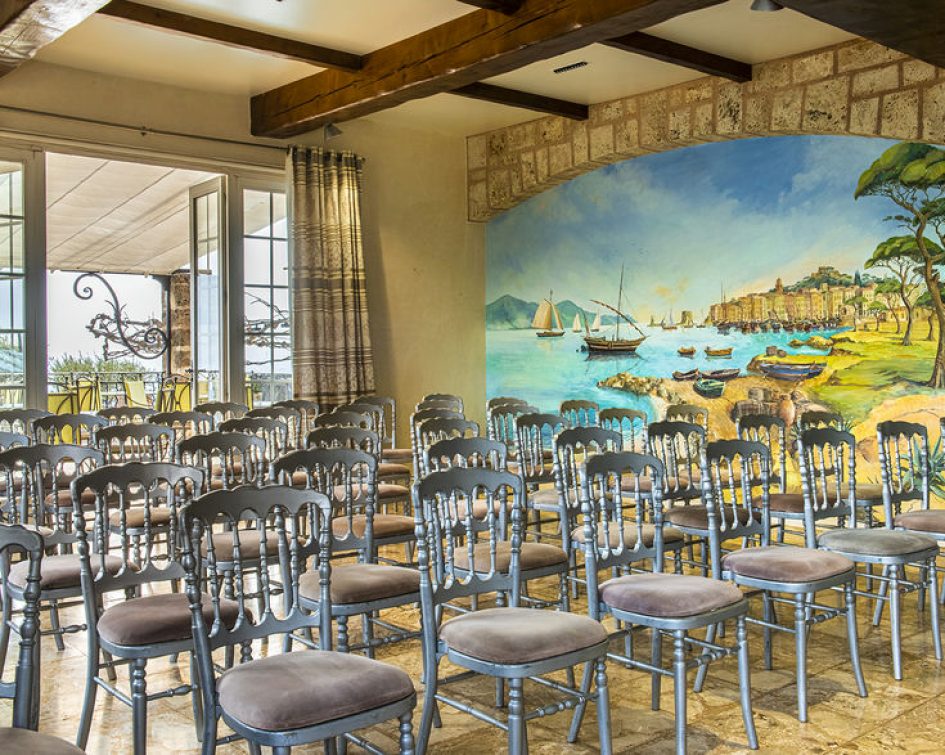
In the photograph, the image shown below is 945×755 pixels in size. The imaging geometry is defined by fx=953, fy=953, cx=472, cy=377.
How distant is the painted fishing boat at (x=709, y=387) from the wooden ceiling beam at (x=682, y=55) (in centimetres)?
226

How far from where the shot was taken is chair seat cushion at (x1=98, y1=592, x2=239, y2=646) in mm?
2861

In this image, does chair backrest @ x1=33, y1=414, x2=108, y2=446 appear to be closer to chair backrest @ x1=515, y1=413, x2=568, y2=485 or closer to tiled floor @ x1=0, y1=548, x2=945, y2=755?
tiled floor @ x1=0, y1=548, x2=945, y2=755

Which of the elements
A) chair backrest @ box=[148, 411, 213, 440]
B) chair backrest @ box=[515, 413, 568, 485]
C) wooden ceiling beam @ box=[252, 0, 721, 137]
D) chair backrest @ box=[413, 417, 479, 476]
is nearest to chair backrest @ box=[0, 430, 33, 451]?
chair backrest @ box=[148, 411, 213, 440]

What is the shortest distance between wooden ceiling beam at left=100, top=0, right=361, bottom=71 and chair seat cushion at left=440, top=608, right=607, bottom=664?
4.28 m

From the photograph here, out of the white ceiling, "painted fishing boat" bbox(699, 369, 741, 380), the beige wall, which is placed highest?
the white ceiling

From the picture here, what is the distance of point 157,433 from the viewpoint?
4801mm

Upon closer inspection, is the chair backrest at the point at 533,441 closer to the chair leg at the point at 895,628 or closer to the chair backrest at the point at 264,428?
the chair backrest at the point at 264,428

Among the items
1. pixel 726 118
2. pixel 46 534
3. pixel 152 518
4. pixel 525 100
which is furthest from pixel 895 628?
pixel 525 100

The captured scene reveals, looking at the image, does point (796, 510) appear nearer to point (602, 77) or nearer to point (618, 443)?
point (618, 443)

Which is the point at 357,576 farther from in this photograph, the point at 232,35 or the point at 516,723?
the point at 232,35

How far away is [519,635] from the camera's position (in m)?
2.77

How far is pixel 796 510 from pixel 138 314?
39.9ft

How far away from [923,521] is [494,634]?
2.78 meters

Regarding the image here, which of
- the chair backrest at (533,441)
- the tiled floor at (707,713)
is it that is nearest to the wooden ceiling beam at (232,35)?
the chair backrest at (533,441)
